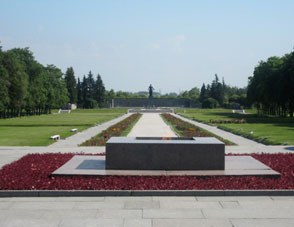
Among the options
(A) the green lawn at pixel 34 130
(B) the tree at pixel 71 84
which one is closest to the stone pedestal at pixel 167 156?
(A) the green lawn at pixel 34 130

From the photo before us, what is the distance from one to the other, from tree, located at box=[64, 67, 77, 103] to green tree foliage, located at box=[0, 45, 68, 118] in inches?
633

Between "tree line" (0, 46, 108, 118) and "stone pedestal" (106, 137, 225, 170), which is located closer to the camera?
"stone pedestal" (106, 137, 225, 170)
